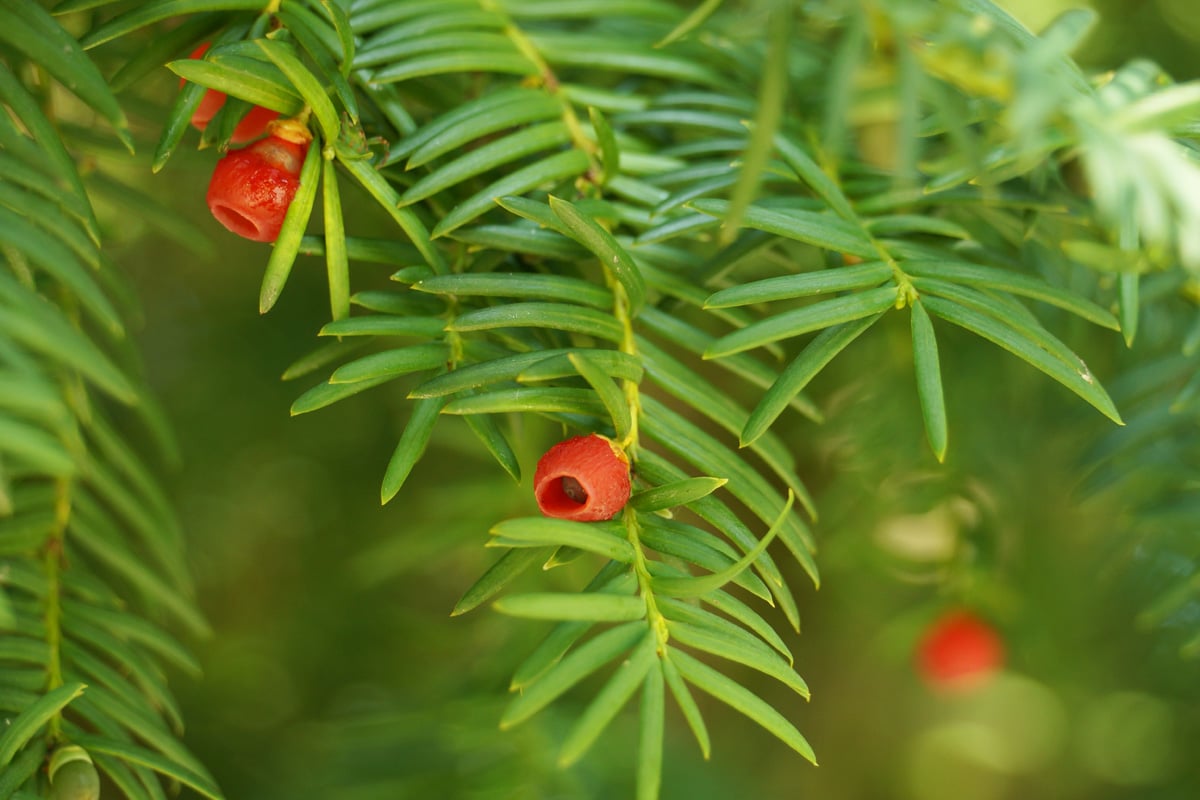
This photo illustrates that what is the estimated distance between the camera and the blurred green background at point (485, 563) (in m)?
0.77

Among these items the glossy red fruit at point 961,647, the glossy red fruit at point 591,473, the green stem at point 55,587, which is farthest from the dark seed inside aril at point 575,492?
the glossy red fruit at point 961,647

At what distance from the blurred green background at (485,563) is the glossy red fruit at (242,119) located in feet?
0.46

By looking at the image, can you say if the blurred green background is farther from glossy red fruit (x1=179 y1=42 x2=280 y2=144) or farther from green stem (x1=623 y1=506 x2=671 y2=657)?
green stem (x1=623 y1=506 x2=671 y2=657)

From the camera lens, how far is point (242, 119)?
47 centimetres

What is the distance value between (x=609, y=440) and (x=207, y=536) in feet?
2.22

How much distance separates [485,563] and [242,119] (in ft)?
1.74

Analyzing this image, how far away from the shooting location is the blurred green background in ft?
2.53

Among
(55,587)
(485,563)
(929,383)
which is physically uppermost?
(929,383)

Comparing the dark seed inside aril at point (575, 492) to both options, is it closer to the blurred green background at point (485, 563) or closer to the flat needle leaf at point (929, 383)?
the flat needle leaf at point (929, 383)

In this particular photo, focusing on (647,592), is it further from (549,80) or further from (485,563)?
(485,563)

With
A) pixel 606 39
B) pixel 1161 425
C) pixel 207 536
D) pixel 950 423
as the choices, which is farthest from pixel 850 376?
pixel 207 536

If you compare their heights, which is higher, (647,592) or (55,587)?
(647,592)

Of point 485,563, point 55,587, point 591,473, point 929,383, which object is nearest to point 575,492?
point 591,473

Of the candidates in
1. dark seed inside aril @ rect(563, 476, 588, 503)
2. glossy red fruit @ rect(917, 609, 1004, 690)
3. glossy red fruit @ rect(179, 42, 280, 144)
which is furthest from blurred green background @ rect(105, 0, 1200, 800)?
dark seed inside aril @ rect(563, 476, 588, 503)
